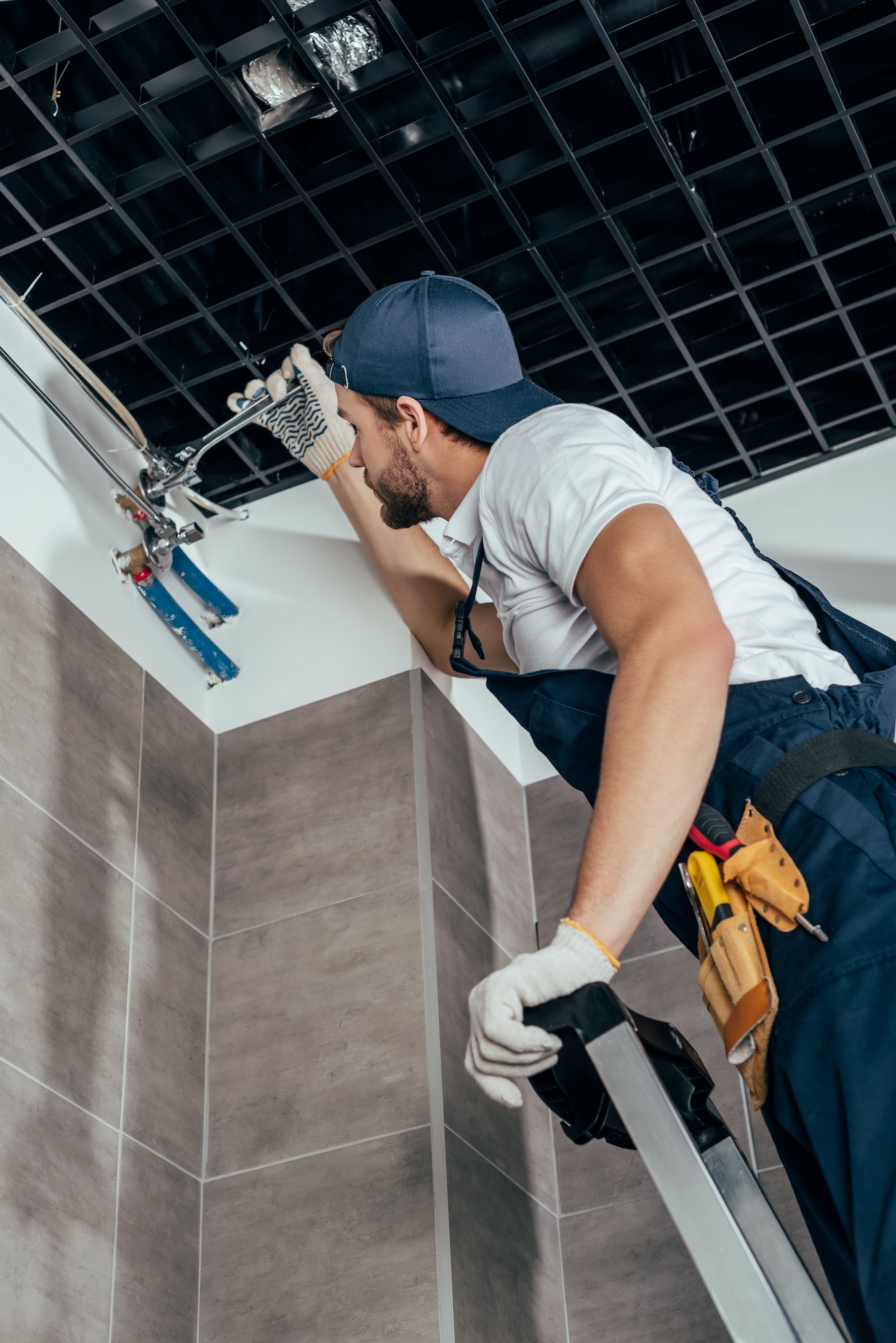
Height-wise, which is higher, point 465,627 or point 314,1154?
point 465,627

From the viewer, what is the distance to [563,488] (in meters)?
1.32

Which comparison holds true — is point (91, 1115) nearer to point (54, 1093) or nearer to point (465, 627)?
point (54, 1093)

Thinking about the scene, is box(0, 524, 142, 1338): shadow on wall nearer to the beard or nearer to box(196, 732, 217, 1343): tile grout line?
box(196, 732, 217, 1343): tile grout line

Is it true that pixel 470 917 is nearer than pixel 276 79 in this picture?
No

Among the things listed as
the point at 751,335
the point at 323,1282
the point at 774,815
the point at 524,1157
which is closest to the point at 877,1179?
the point at 774,815

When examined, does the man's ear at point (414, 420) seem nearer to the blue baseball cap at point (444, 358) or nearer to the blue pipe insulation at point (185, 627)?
the blue baseball cap at point (444, 358)

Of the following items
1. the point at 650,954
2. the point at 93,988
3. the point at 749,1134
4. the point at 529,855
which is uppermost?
the point at 93,988

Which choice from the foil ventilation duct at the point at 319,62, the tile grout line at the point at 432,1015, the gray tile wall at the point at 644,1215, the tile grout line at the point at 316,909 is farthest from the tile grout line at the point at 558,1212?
the foil ventilation duct at the point at 319,62

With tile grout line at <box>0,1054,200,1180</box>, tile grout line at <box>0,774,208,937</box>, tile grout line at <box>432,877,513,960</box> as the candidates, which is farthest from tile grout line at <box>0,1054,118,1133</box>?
tile grout line at <box>432,877,513,960</box>

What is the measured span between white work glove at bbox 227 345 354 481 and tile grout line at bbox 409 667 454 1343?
44 cm

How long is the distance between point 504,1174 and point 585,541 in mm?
1219

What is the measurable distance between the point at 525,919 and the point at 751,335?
1.20 metres

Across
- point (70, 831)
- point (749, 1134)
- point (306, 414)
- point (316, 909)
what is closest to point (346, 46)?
point (306, 414)

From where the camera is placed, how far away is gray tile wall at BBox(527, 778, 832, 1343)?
2.04 metres
